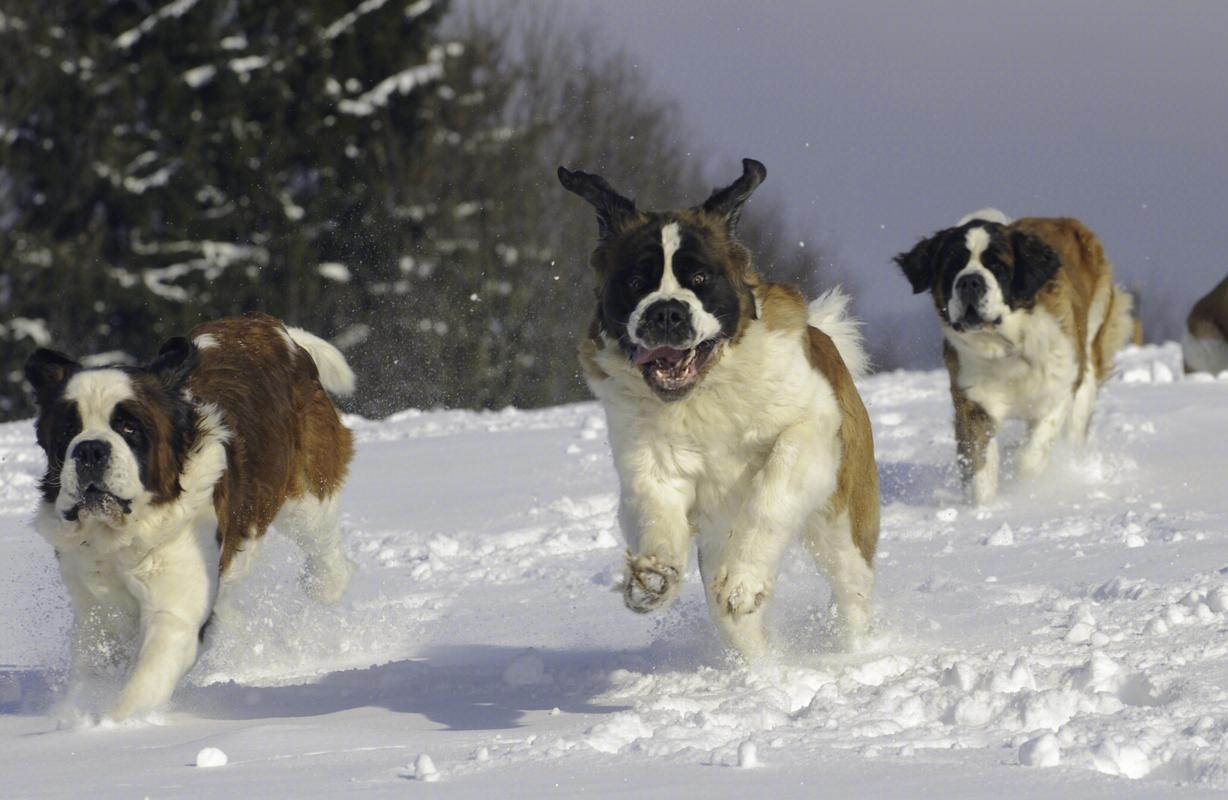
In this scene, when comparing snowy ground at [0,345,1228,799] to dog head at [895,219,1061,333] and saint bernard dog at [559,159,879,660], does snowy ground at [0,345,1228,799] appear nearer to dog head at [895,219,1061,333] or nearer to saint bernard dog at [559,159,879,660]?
saint bernard dog at [559,159,879,660]

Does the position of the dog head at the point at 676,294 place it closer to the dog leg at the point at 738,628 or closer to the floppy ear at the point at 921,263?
the dog leg at the point at 738,628

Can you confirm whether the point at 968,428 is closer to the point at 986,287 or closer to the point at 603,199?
the point at 986,287

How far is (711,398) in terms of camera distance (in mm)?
5445

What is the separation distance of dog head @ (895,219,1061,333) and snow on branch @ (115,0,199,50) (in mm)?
22039

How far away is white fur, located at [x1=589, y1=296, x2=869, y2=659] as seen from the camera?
532 cm

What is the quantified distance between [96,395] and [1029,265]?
19.5ft

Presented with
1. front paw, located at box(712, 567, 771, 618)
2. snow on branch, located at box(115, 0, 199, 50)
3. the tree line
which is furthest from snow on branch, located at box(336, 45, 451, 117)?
front paw, located at box(712, 567, 771, 618)

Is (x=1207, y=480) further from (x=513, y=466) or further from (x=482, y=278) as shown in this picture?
(x=482, y=278)

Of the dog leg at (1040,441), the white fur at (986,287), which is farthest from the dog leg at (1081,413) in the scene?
the white fur at (986,287)

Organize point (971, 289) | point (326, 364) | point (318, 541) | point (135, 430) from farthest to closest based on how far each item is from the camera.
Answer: point (971, 289) < point (326, 364) < point (318, 541) < point (135, 430)

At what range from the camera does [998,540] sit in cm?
807

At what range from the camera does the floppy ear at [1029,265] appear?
962 centimetres

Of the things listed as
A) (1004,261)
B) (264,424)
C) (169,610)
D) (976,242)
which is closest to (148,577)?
(169,610)

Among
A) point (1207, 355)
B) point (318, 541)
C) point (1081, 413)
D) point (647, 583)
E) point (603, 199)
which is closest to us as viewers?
point (647, 583)
